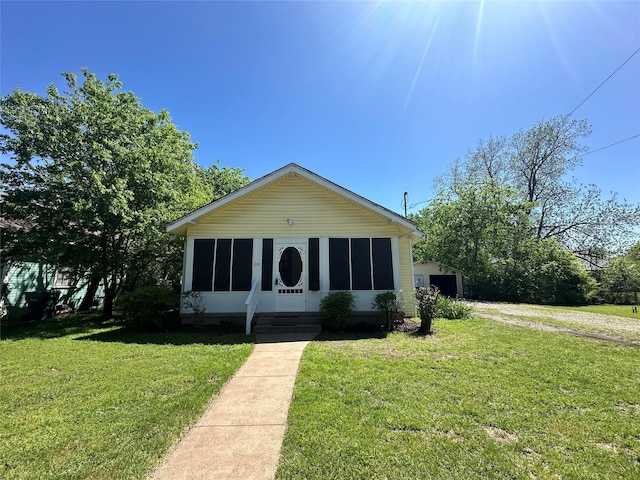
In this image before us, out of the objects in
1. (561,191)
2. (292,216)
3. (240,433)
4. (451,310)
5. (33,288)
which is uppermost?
(561,191)

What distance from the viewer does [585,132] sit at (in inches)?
987

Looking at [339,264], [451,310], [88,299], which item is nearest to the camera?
[339,264]

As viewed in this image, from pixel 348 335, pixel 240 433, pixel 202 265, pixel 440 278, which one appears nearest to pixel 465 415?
pixel 240 433

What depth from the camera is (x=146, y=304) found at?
28.3 ft

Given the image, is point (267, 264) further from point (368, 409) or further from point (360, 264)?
point (368, 409)

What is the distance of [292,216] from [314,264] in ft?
5.87

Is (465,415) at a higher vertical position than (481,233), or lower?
lower

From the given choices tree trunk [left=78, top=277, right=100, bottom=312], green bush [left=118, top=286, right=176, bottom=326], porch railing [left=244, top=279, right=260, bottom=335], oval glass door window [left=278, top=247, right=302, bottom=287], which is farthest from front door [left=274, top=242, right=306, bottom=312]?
tree trunk [left=78, top=277, right=100, bottom=312]

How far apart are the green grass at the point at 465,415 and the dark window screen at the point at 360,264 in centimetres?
385

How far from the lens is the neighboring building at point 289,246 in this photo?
31.8ft

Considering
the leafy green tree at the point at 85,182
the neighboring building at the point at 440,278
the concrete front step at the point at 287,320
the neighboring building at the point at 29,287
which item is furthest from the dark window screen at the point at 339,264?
the neighboring building at the point at 440,278

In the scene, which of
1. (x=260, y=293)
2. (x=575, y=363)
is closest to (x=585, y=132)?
(x=575, y=363)

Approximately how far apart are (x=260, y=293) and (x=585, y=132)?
99.7 ft

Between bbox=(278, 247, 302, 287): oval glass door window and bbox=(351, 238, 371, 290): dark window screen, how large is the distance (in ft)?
5.87
